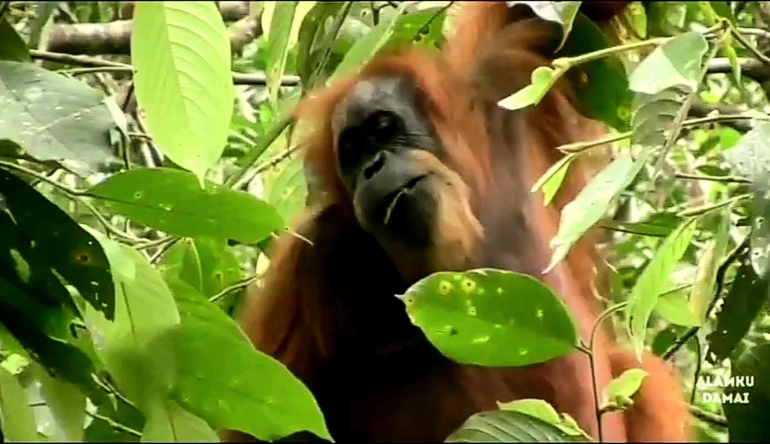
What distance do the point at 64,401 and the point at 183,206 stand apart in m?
0.28

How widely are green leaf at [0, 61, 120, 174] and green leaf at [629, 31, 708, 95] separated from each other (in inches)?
22.8

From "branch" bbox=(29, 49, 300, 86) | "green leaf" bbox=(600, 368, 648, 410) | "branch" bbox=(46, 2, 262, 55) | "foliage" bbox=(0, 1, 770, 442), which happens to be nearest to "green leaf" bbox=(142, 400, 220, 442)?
"foliage" bbox=(0, 1, 770, 442)

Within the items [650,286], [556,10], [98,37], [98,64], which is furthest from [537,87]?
[98,37]

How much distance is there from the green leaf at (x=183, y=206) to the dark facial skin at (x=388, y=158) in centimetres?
61

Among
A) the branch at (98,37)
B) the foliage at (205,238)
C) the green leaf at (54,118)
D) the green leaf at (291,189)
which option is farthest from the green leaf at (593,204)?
the branch at (98,37)

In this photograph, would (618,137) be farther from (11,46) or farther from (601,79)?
(11,46)

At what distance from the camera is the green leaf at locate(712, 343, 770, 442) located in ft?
4.59

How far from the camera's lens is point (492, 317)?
112 centimetres

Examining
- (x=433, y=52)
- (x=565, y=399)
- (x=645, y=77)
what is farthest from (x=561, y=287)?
(x=645, y=77)

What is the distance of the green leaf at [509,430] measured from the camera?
94 cm

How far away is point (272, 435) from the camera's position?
1193 mm

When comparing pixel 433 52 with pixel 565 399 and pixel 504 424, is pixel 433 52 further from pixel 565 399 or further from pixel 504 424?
pixel 504 424

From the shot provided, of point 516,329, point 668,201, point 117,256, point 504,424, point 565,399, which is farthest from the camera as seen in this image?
point 668,201

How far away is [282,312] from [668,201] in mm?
1587
